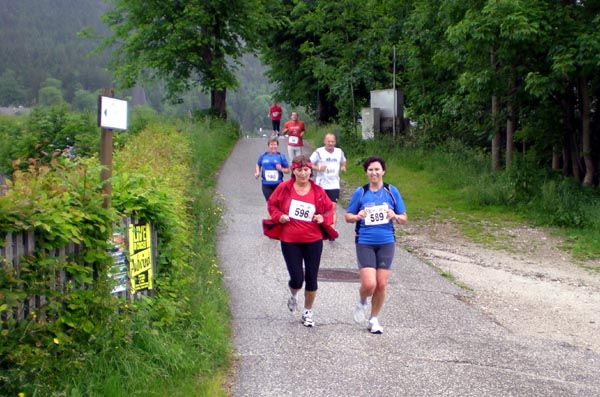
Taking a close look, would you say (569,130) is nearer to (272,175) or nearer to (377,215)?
(272,175)

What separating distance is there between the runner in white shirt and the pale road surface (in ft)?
8.11

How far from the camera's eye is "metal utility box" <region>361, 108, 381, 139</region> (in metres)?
28.8

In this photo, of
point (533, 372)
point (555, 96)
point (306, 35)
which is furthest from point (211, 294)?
point (306, 35)

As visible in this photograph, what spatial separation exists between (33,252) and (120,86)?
1316 inches

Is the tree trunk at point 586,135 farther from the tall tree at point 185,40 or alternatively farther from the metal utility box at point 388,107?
the tall tree at point 185,40

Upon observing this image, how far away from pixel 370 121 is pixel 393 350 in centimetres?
2199

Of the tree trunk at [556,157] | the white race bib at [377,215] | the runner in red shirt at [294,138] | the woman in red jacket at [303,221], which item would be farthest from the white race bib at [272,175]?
the tree trunk at [556,157]

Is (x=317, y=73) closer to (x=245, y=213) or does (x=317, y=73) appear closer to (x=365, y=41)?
(x=365, y=41)

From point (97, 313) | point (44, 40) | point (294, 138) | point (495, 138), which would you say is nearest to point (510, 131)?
point (495, 138)

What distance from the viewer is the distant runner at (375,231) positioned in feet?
26.3

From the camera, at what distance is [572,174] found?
20.7m

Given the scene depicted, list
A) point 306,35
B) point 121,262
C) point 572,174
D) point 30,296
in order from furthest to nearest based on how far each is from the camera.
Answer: point 306,35 < point 572,174 < point 121,262 < point 30,296

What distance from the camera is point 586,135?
62.6 ft

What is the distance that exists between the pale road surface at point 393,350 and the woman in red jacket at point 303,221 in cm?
51
